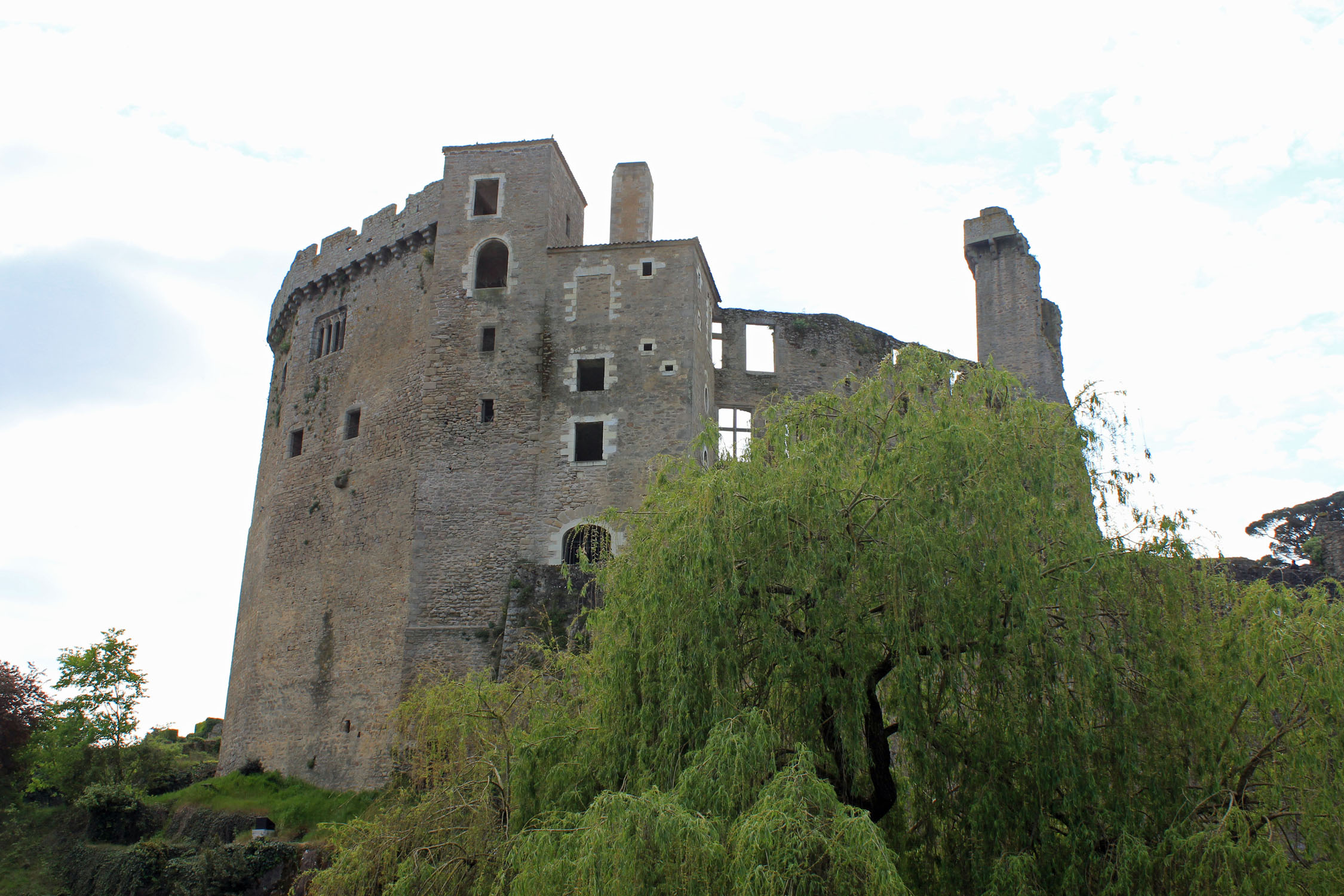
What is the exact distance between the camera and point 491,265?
24625 millimetres

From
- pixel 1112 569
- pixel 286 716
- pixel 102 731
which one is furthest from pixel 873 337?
pixel 102 731

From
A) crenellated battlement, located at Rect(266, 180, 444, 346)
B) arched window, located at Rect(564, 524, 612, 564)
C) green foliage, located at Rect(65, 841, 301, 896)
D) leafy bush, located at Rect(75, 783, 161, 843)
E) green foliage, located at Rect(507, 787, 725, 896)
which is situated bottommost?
green foliage, located at Rect(65, 841, 301, 896)

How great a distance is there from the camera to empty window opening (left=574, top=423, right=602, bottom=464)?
22.2 metres

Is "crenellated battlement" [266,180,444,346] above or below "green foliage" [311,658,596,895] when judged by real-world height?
above

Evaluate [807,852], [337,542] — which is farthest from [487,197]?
[807,852]

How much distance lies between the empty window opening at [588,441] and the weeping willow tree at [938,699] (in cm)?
1149

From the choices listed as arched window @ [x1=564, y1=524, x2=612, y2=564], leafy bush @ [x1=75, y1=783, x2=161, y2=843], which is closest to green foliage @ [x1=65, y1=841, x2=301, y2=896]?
leafy bush @ [x1=75, y1=783, x2=161, y2=843]

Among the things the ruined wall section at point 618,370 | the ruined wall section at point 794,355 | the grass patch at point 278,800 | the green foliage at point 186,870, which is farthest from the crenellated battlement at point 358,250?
the green foliage at point 186,870

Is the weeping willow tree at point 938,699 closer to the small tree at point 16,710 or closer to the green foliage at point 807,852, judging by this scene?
the green foliage at point 807,852

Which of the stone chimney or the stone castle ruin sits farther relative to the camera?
the stone chimney

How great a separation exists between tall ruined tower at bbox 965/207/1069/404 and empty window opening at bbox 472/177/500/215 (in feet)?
50.8

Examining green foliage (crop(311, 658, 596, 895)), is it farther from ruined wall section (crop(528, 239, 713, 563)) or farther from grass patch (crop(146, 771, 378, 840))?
ruined wall section (crop(528, 239, 713, 563))

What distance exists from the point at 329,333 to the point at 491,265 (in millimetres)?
5033

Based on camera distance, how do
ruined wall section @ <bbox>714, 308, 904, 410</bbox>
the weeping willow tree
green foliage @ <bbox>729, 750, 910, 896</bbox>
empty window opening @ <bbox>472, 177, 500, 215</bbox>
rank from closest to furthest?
1. green foliage @ <bbox>729, 750, 910, 896</bbox>
2. the weeping willow tree
3. empty window opening @ <bbox>472, 177, 500, 215</bbox>
4. ruined wall section @ <bbox>714, 308, 904, 410</bbox>
